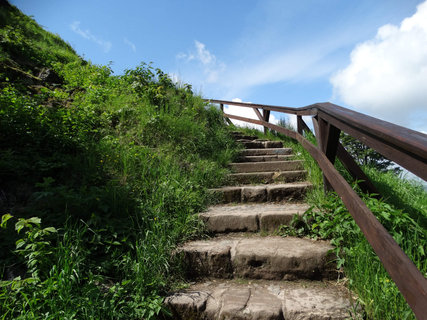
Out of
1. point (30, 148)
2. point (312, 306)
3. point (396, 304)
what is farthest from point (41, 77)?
point (396, 304)

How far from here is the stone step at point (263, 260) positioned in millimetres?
1913

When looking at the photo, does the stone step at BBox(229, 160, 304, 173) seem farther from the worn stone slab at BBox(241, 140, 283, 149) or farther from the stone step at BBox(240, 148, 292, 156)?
the worn stone slab at BBox(241, 140, 283, 149)

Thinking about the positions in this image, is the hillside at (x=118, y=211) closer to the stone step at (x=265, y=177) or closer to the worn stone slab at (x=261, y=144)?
the stone step at (x=265, y=177)

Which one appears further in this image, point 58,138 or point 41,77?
point 41,77

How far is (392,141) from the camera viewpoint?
1.11 metres

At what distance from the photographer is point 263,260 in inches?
78.7

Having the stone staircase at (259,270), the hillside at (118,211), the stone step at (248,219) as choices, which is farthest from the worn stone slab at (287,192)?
the stone step at (248,219)

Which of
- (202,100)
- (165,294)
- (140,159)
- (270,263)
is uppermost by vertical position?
(202,100)

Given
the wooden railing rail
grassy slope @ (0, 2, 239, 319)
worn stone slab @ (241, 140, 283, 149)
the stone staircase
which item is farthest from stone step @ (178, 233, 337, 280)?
worn stone slab @ (241, 140, 283, 149)

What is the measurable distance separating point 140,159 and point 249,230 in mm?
1615

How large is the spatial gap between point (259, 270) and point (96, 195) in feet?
5.28

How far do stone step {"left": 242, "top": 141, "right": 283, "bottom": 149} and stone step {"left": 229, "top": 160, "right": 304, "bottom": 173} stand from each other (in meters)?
1.25

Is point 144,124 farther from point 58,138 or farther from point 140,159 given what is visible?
point 58,138

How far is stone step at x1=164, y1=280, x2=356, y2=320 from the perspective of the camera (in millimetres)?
1524
